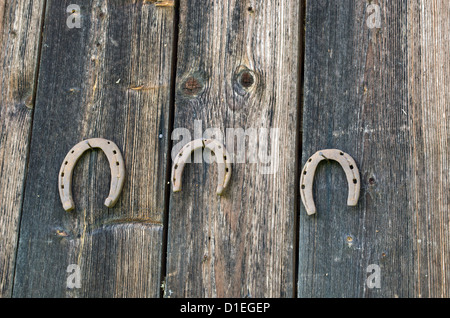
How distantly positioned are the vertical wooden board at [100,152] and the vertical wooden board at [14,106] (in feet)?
0.12

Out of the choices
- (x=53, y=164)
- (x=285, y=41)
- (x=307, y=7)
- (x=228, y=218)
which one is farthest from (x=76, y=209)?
(x=307, y=7)

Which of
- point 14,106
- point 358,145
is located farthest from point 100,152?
point 358,145

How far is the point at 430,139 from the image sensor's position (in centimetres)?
182

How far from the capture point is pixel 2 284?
1970 millimetres

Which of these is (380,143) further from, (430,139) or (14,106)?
(14,106)

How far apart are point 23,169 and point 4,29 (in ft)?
1.73

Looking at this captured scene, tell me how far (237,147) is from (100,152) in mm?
447

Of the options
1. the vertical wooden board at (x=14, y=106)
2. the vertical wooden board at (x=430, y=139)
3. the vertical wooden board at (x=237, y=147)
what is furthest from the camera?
the vertical wooden board at (x=14, y=106)

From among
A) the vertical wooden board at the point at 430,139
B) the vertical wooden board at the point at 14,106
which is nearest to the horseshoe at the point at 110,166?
the vertical wooden board at the point at 14,106

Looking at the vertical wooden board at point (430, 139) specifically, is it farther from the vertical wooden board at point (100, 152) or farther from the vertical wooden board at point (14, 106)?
the vertical wooden board at point (14, 106)

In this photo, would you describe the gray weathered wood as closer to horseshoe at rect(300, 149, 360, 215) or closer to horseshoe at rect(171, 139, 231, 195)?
horseshoe at rect(300, 149, 360, 215)

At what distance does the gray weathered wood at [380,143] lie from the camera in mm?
1762

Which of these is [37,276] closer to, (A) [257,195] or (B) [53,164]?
(B) [53,164]
